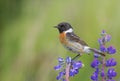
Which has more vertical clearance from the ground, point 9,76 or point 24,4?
point 24,4

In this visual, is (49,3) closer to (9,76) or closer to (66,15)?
(66,15)

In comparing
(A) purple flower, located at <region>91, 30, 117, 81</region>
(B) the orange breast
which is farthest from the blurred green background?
(A) purple flower, located at <region>91, 30, 117, 81</region>

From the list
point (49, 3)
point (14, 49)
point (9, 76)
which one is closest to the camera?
point (9, 76)

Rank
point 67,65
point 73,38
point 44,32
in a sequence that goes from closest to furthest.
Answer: point 67,65 → point 73,38 → point 44,32

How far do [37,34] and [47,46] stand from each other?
11.1 inches

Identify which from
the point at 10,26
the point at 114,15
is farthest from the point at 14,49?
the point at 114,15

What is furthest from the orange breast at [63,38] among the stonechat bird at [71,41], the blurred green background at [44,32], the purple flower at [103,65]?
the blurred green background at [44,32]

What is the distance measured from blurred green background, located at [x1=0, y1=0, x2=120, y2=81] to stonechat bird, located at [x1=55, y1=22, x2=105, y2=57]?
59.7 inches

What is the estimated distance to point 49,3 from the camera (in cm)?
659

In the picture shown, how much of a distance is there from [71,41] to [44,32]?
2.49 metres

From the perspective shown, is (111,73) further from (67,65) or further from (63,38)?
(63,38)

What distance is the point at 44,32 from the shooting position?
6074mm

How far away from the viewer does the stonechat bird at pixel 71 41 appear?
347 cm

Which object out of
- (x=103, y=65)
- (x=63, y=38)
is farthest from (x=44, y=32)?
(x=103, y=65)
